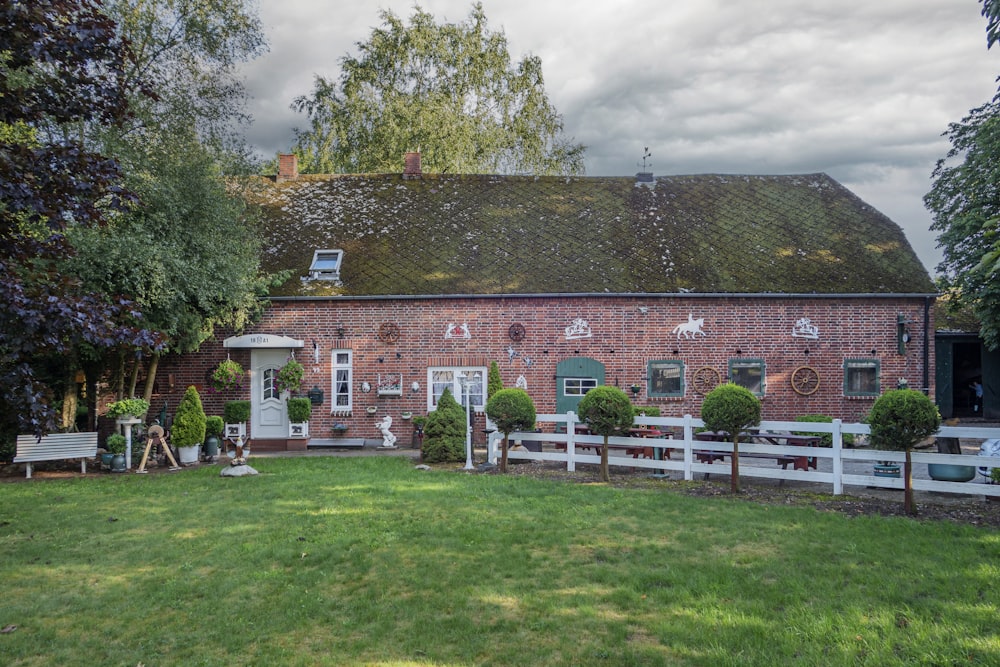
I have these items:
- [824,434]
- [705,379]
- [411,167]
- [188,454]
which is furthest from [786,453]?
[411,167]

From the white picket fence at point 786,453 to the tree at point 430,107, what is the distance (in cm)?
1685

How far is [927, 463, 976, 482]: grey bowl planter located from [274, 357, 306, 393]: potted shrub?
12634mm

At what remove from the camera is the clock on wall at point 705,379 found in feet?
53.8

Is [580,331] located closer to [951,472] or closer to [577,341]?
[577,341]

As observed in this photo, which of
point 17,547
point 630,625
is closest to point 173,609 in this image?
point 17,547

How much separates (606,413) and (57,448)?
33.8 ft

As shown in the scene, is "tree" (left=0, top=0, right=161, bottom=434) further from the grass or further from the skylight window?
the skylight window

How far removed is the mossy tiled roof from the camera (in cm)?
1678

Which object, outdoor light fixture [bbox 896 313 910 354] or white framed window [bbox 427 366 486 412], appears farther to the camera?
white framed window [bbox 427 366 486 412]

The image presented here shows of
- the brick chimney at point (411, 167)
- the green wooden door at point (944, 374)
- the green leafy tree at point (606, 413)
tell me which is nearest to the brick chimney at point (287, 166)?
the brick chimney at point (411, 167)

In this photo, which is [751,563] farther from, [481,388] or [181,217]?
[181,217]

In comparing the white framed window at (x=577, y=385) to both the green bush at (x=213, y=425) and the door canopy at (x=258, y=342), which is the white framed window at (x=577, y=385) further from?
the green bush at (x=213, y=425)

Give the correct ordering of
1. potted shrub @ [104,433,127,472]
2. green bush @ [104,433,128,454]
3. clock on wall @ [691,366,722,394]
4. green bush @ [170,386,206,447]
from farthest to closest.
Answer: clock on wall @ [691,366,722,394]
green bush @ [170,386,206,447]
green bush @ [104,433,128,454]
potted shrub @ [104,433,127,472]

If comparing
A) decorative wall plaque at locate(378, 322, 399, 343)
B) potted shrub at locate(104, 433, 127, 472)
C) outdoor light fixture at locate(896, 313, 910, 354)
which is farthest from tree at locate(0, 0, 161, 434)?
outdoor light fixture at locate(896, 313, 910, 354)
